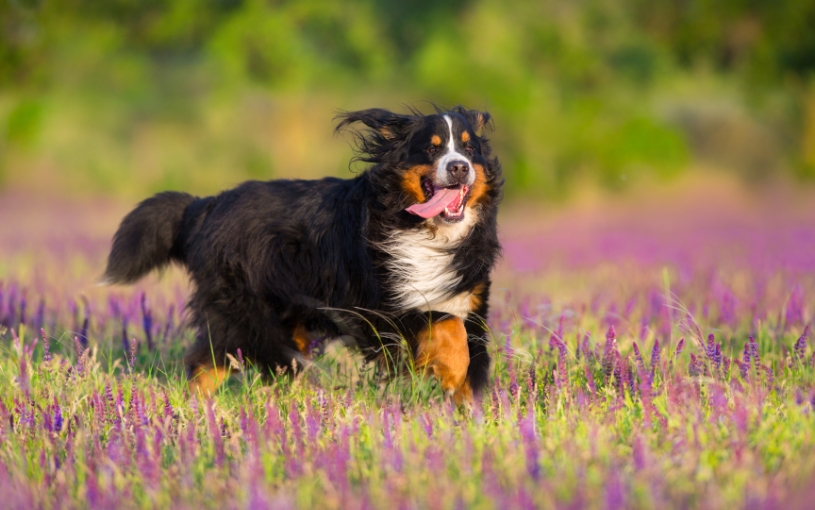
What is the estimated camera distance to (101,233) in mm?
14156

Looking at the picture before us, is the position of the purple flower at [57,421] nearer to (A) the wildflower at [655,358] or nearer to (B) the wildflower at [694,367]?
(A) the wildflower at [655,358]

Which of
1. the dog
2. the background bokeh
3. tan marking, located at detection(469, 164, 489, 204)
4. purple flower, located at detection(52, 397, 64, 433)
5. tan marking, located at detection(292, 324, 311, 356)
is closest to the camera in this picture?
purple flower, located at detection(52, 397, 64, 433)

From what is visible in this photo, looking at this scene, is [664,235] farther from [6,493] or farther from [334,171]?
[6,493]

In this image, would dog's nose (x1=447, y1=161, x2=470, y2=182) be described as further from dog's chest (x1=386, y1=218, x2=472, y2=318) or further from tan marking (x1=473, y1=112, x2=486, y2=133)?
tan marking (x1=473, y1=112, x2=486, y2=133)

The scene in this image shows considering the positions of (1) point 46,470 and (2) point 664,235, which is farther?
(2) point 664,235

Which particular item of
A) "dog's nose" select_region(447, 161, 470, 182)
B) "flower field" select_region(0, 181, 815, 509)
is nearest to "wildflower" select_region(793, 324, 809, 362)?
"flower field" select_region(0, 181, 815, 509)

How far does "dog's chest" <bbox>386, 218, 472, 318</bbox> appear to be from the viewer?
4.18 meters

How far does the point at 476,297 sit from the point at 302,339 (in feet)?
3.32

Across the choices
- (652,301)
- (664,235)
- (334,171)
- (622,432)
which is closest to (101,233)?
(334,171)

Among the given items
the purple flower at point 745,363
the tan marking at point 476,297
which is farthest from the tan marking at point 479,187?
the purple flower at point 745,363

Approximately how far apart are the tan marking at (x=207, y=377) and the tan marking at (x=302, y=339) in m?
0.39

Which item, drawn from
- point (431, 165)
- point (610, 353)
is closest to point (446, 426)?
point (610, 353)

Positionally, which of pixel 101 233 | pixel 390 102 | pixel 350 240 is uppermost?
pixel 390 102

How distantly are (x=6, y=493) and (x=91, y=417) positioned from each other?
100cm
